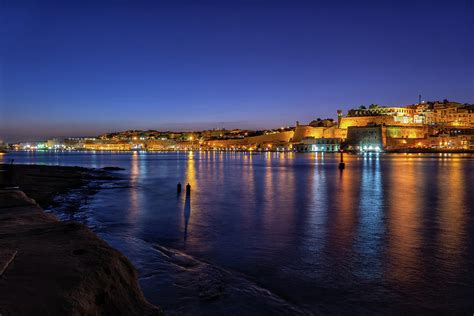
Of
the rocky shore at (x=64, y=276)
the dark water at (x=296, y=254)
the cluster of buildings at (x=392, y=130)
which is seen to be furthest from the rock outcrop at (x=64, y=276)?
the cluster of buildings at (x=392, y=130)

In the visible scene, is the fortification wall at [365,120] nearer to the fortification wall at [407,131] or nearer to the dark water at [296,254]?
the fortification wall at [407,131]

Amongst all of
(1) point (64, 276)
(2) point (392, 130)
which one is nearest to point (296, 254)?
(1) point (64, 276)

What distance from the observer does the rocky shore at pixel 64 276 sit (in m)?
2.53

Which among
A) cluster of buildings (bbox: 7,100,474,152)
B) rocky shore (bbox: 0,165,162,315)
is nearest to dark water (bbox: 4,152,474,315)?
rocky shore (bbox: 0,165,162,315)

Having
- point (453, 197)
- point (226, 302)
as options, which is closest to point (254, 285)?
point (226, 302)

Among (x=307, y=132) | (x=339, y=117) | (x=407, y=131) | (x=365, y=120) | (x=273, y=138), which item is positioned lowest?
(x=273, y=138)

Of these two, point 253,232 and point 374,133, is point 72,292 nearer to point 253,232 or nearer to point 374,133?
point 253,232

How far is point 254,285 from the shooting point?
18.9ft

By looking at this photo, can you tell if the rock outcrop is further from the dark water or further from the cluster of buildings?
the cluster of buildings

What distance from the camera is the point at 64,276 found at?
2914mm

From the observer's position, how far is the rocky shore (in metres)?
2.53

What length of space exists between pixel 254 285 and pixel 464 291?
290 cm

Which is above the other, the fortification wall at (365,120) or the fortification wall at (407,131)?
the fortification wall at (365,120)

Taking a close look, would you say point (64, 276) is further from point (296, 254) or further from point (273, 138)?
point (273, 138)
